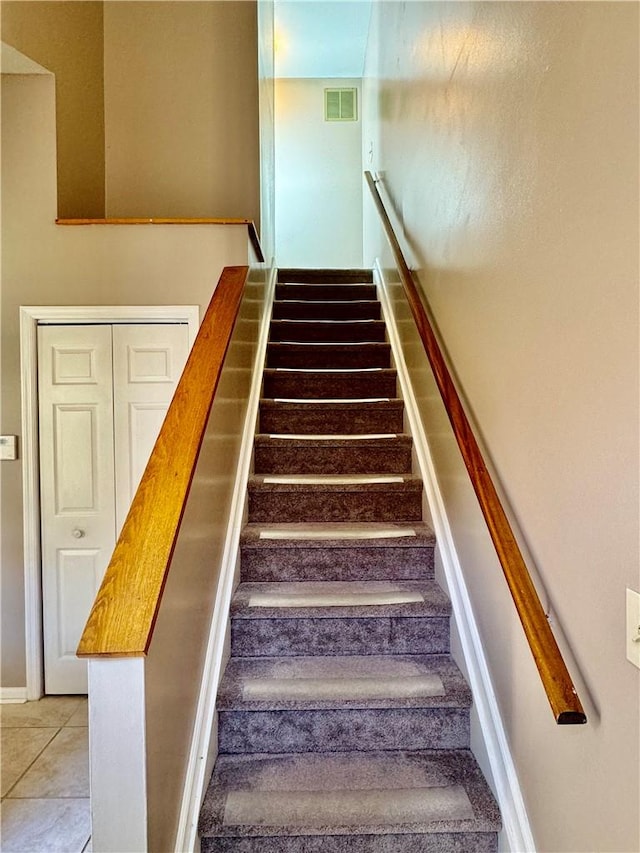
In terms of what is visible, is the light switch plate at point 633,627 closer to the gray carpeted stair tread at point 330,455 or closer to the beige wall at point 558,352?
the beige wall at point 558,352

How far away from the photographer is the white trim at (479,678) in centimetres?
132

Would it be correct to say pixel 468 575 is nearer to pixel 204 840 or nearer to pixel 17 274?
pixel 204 840

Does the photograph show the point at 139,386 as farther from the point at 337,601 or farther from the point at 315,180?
the point at 315,180

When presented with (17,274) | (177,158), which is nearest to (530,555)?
(17,274)

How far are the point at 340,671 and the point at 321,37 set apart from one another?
5481mm

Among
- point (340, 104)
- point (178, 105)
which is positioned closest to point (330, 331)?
point (178, 105)

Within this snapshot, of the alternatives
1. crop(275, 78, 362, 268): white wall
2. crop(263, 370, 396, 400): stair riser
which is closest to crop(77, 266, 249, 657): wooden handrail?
crop(263, 370, 396, 400): stair riser

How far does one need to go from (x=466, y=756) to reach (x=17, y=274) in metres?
2.77

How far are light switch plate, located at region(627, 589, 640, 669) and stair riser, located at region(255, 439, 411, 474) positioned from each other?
68.0 inches

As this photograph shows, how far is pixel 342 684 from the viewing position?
1666 millimetres

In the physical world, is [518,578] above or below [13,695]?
above

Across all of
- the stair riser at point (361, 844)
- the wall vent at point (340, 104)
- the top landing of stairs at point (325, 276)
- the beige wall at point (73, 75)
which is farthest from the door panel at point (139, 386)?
the wall vent at point (340, 104)

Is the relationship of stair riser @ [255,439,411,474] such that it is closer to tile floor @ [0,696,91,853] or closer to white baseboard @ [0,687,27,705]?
tile floor @ [0,696,91,853]

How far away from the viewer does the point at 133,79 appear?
123 inches
